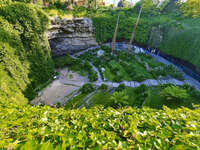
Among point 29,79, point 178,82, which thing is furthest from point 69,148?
point 178,82

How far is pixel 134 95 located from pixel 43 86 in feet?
31.6

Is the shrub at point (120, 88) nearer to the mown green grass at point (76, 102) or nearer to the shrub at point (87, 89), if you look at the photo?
the shrub at point (87, 89)

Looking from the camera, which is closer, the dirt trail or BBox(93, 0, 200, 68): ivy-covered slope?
the dirt trail

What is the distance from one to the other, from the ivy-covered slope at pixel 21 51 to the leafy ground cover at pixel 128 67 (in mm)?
7547

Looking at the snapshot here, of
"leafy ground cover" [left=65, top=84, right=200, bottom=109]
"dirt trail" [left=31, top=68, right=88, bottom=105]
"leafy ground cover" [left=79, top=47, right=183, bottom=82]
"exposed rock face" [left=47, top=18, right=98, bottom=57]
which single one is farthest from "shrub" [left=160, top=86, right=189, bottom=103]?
"exposed rock face" [left=47, top=18, right=98, bottom=57]

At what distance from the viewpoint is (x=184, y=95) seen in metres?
7.94

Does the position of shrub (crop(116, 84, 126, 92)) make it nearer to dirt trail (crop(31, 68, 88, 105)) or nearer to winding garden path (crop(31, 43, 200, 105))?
winding garden path (crop(31, 43, 200, 105))

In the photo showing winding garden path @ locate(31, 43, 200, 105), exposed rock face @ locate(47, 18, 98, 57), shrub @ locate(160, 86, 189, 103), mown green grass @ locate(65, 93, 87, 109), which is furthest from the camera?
exposed rock face @ locate(47, 18, 98, 57)

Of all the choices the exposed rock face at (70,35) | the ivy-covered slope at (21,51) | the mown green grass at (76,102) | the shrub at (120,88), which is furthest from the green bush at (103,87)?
the exposed rock face at (70,35)

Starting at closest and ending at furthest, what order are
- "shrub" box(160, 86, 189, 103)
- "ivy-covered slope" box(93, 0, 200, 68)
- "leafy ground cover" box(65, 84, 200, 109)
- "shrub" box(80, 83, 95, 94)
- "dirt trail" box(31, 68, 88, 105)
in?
"shrub" box(160, 86, 189, 103), "leafy ground cover" box(65, 84, 200, 109), "dirt trail" box(31, 68, 88, 105), "shrub" box(80, 83, 95, 94), "ivy-covered slope" box(93, 0, 200, 68)

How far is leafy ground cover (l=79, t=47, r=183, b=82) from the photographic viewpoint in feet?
40.3

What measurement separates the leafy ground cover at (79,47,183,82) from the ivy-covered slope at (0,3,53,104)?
7.55 meters

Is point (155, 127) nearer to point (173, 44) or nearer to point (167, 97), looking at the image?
point (167, 97)

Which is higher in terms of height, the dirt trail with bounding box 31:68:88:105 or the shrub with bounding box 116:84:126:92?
the shrub with bounding box 116:84:126:92
